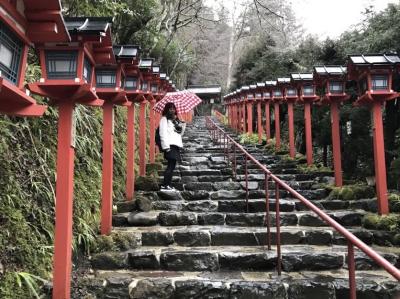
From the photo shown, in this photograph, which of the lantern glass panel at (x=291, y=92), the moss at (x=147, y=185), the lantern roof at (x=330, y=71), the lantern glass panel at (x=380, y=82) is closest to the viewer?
the lantern glass panel at (x=380, y=82)

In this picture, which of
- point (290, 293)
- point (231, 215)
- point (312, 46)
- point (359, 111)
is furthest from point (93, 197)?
point (312, 46)

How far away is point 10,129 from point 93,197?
176cm

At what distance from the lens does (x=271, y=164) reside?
1110 centimetres

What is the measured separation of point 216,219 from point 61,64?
146 inches

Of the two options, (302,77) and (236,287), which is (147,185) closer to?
(236,287)

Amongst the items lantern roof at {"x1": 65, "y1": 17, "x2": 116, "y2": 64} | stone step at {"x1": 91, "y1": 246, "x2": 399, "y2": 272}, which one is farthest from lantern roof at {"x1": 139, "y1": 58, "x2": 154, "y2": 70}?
stone step at {"x1": 91, "y1": 246, "x2": 399, "y2": 272}

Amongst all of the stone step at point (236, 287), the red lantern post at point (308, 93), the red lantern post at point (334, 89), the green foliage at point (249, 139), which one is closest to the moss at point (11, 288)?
the stone step at point (236, 287)

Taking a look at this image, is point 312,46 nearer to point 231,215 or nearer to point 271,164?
point 271,164

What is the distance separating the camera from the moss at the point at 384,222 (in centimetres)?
593

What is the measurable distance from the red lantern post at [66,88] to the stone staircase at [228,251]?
30.3 inches

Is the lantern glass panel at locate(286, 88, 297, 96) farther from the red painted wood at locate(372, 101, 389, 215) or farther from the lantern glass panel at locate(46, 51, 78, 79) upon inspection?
the lantern glass panel at locate(46, 51, 78, 79)

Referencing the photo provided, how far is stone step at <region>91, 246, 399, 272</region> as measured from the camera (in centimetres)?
481

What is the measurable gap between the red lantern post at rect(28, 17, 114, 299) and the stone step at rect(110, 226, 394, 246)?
1.91m

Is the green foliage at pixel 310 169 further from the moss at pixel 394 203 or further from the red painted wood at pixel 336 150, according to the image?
the moss at pixel 394 203
